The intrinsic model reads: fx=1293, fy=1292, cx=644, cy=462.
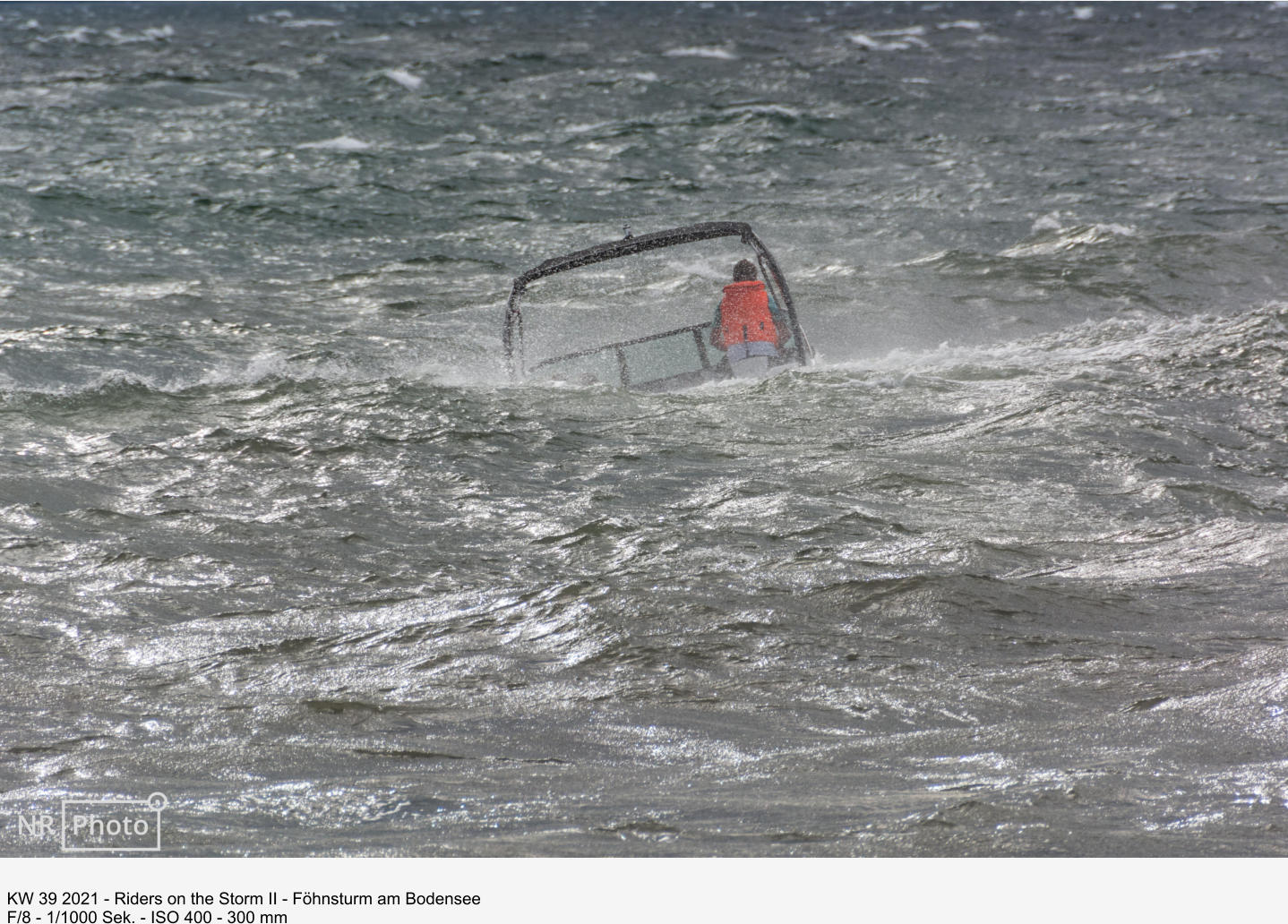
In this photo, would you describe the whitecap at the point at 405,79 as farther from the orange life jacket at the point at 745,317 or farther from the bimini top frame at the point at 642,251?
the orange life jacket at the point at 745,317

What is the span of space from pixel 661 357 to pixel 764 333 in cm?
90

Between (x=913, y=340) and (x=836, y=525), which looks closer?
(x=836, y=525)

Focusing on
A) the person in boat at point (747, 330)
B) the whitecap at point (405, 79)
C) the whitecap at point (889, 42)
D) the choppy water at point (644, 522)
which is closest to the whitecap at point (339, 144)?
the choppy water at point (644, 522)

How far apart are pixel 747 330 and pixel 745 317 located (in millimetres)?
120

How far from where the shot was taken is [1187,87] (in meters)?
25.1

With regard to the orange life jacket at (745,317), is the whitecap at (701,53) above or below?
above

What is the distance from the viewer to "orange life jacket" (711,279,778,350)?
31.8 feet

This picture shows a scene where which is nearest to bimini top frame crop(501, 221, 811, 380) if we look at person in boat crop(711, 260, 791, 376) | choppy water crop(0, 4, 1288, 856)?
person in boat crop(711, 260, 791, 376)

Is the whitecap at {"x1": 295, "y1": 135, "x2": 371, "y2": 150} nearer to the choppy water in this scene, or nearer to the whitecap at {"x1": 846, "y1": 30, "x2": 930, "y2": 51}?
the choppy water

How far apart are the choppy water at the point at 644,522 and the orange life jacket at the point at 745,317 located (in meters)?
0.60

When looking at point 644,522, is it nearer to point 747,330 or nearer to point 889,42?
point 747,330

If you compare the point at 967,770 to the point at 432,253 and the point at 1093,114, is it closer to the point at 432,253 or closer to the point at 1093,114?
the point at 432,253

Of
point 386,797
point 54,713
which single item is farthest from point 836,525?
point 54,713

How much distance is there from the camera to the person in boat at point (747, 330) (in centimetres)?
962
